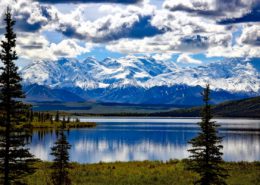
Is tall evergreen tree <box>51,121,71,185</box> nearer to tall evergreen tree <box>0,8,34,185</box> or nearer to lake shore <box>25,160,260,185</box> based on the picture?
tall evergreen tree <box>0,8,34,185</box>

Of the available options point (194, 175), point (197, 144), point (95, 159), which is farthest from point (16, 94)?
point (95, 159)

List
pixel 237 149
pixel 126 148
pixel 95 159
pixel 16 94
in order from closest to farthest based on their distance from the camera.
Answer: pixel 16 94, pixel 95 159, pixel 237 149, pixel 126 148

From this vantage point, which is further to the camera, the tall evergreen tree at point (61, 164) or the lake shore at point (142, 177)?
the lake shore at point (142, 177)

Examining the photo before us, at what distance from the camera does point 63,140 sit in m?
29.9

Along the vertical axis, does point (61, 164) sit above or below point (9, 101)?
below

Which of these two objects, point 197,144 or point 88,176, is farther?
point 88,176

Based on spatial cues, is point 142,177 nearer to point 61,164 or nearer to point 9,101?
point 61,164

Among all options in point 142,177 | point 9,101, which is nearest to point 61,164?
point 9,101

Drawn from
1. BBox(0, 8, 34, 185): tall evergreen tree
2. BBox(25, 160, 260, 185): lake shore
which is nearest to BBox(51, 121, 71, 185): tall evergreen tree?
BBox(0, 8, 34, 185): tall evergreen tree

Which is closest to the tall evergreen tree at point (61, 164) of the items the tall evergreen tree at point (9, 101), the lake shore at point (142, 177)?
the tall evergreen tree at point (9, 101)

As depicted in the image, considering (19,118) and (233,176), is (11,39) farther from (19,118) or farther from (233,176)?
(233,176)

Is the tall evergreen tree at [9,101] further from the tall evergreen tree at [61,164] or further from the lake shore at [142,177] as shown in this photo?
the lake shore at [142,177]

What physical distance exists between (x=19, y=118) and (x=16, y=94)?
4.91 ft

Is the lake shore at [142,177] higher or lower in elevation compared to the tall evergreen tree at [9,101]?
lower
